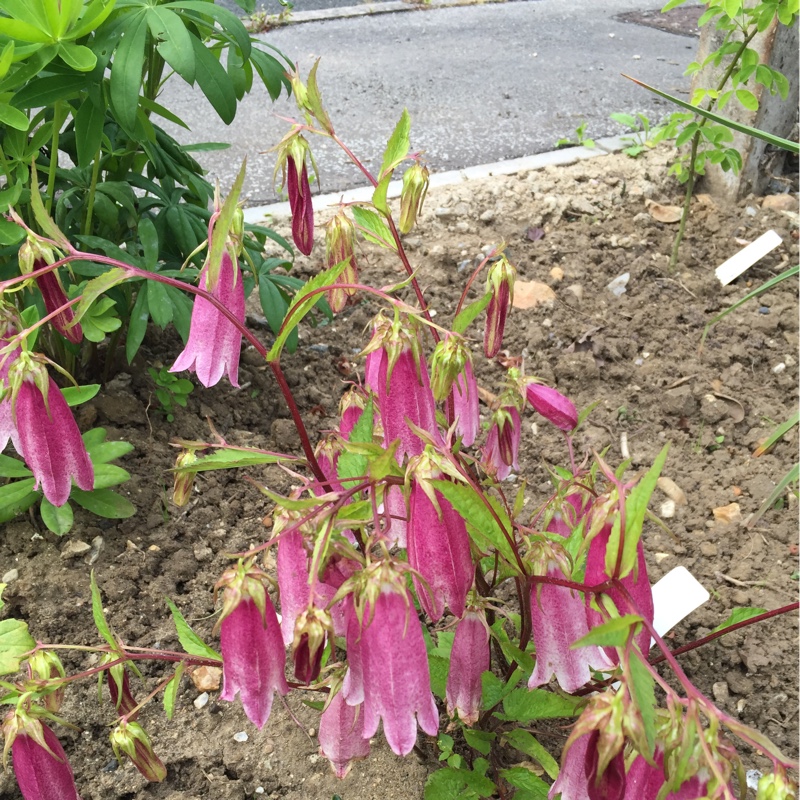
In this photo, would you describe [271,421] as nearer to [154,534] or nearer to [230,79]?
[154,534]

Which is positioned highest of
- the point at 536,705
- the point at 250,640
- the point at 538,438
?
the point at 250,640

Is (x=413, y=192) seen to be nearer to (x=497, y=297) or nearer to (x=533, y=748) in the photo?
(x=497, y=297)

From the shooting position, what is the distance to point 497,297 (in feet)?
4.33

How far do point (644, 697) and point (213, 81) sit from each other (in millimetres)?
1486

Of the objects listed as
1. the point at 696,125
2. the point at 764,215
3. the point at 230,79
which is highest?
the point at 230,79

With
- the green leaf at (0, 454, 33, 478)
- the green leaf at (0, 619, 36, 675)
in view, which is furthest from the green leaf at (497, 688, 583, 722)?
the green leaf at (0, 454, 33, 478)

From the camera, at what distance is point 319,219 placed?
322cm

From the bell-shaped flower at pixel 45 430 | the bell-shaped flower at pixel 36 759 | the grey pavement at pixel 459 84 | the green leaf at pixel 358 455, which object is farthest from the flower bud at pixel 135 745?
the grey pavement at pixel 459 84

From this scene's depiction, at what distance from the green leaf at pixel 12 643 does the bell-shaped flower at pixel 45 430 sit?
0.30 m

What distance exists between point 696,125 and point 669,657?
2296 mm

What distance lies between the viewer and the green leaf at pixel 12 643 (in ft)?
4.37

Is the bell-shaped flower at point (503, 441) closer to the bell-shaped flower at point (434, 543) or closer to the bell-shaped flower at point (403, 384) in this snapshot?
the bell-shaped flower at point (403, 384)

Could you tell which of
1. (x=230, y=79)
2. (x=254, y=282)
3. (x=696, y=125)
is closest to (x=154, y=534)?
(x=254, y=282)

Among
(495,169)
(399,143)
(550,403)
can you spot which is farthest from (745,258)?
(399,143)
